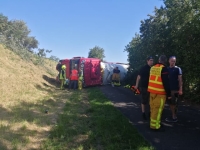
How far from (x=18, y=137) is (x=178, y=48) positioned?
876 centimetres

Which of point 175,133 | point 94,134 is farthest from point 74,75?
point 175,133

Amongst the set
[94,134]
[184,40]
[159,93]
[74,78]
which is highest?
[184,40]

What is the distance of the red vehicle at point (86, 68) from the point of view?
15227 mm

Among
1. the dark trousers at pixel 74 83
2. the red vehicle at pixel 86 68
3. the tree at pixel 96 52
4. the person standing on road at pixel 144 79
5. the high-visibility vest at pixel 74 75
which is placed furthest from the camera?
the tree at pixel 96 52

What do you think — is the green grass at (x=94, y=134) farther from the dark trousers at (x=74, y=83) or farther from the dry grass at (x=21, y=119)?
the dark trousers at (x=74, y=83)

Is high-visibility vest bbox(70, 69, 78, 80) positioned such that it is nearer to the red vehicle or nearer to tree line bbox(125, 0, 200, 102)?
the red vehicle

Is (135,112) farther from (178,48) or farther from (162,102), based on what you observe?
(178,48)

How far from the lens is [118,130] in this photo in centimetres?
507

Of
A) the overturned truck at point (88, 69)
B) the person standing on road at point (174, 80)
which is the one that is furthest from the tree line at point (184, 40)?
the overturned truck at point (88, 69)

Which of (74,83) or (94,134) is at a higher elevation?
(74,83)

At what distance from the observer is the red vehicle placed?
1523 cm

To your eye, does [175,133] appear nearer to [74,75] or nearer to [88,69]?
[74,75]

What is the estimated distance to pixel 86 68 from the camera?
15336 millimetres

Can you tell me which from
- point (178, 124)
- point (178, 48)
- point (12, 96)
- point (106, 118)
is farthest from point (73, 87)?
point (178, 124)
